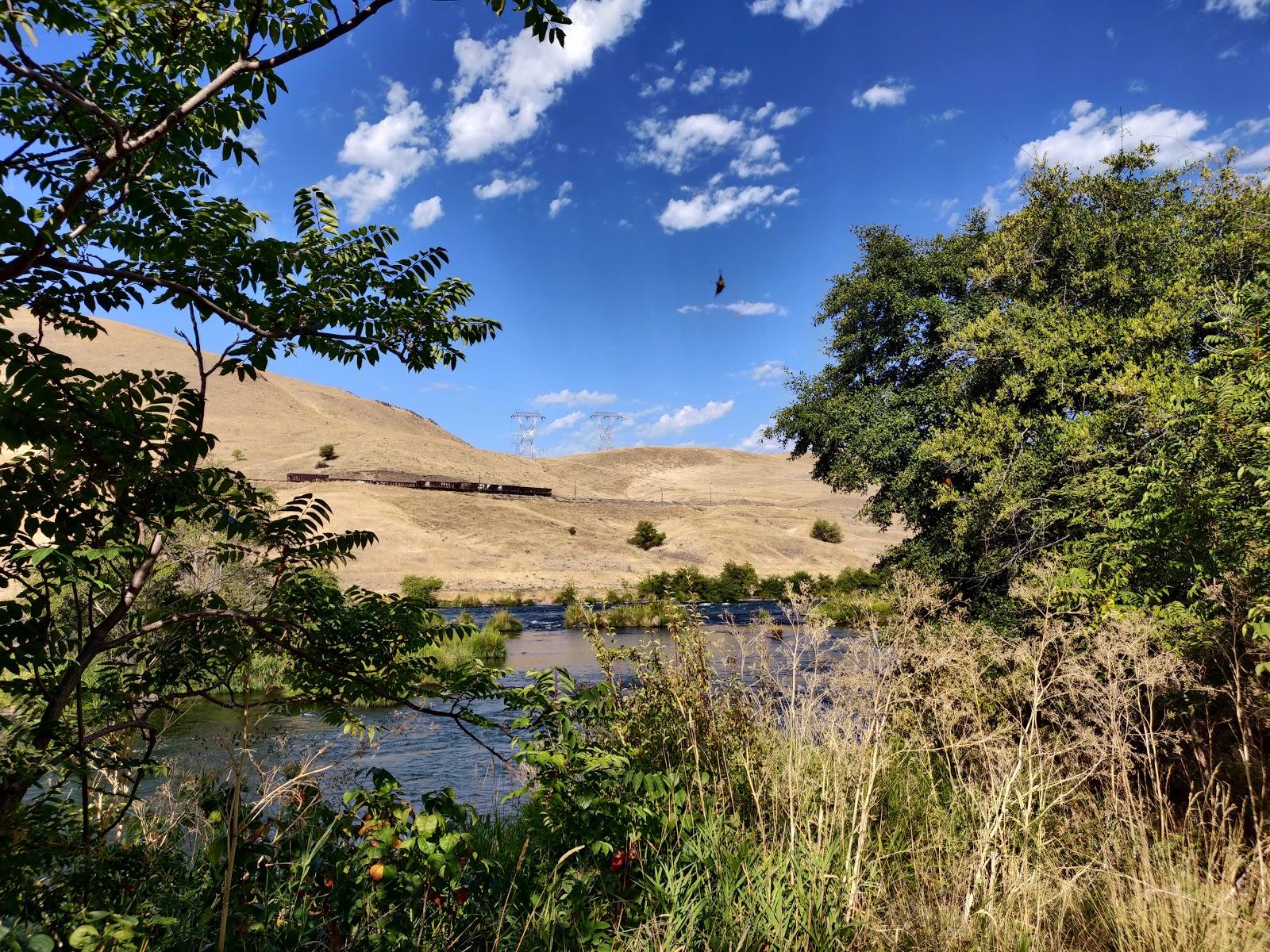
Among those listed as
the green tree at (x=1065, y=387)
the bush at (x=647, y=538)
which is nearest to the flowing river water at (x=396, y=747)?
the green tree at (x=1065, y=387)

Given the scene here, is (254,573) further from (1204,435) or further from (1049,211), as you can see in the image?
(1049,211)

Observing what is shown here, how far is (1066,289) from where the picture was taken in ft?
39.4

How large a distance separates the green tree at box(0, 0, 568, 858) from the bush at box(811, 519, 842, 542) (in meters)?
60.1

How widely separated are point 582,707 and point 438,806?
3.50 feet

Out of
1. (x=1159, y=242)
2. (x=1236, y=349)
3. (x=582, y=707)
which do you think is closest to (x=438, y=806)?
(x=582, y=707)

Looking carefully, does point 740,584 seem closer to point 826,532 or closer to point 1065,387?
point 826,532

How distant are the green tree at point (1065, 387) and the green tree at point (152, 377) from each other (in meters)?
6.41

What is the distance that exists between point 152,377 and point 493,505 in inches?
2136

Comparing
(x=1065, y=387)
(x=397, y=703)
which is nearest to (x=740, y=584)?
(x=1065, y=387)

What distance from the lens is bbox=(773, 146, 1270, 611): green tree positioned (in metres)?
6.44

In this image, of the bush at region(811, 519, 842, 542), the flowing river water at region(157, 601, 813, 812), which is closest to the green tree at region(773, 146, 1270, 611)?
the flowing river water at region(157, 601, 813, 812)

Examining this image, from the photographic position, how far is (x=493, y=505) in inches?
2212

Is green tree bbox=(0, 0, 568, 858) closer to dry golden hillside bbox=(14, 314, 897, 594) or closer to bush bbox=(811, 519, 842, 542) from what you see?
dry golden hillside bbox=(14, 314, 897, 594)

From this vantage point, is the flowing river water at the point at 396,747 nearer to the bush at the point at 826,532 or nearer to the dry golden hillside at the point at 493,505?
the dry golden hillside at the point at 493,505
